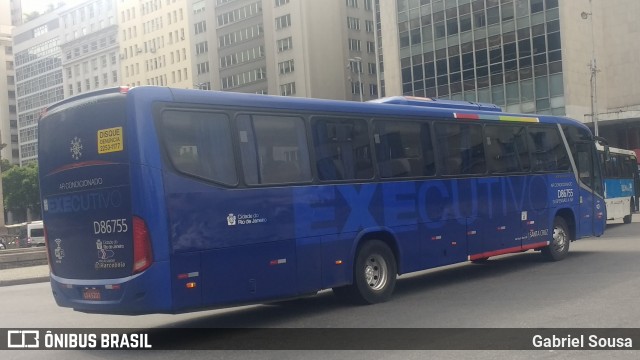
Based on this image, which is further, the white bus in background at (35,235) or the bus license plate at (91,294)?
the white bus in background at (35,235)

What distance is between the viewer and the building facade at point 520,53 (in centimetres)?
5288

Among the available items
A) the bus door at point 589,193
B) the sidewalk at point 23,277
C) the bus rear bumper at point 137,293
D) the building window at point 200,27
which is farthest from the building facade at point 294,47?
the bus rear bumper at point 137,293

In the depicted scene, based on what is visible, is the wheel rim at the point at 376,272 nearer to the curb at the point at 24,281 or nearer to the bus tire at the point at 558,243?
the bus tire at the point at 558,243

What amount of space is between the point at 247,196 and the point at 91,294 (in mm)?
2372

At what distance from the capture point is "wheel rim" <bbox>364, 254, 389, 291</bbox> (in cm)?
1232

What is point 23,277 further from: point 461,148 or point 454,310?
point 454,310

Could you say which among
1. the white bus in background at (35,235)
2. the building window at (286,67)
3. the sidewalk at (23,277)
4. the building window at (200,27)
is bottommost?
the white bus in background at (35,235)

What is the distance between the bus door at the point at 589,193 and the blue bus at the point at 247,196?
164 inches

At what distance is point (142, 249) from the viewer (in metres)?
9.31

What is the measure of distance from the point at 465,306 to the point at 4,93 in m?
145

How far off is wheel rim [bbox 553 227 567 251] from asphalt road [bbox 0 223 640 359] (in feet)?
1.22

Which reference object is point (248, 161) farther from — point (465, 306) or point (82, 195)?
point (465, 306)

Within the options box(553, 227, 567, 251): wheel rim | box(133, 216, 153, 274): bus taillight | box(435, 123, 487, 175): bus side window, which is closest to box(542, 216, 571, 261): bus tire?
box(553, 227, 567, 251): wheel rim

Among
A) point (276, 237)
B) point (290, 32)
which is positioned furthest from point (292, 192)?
point (290, 32)
